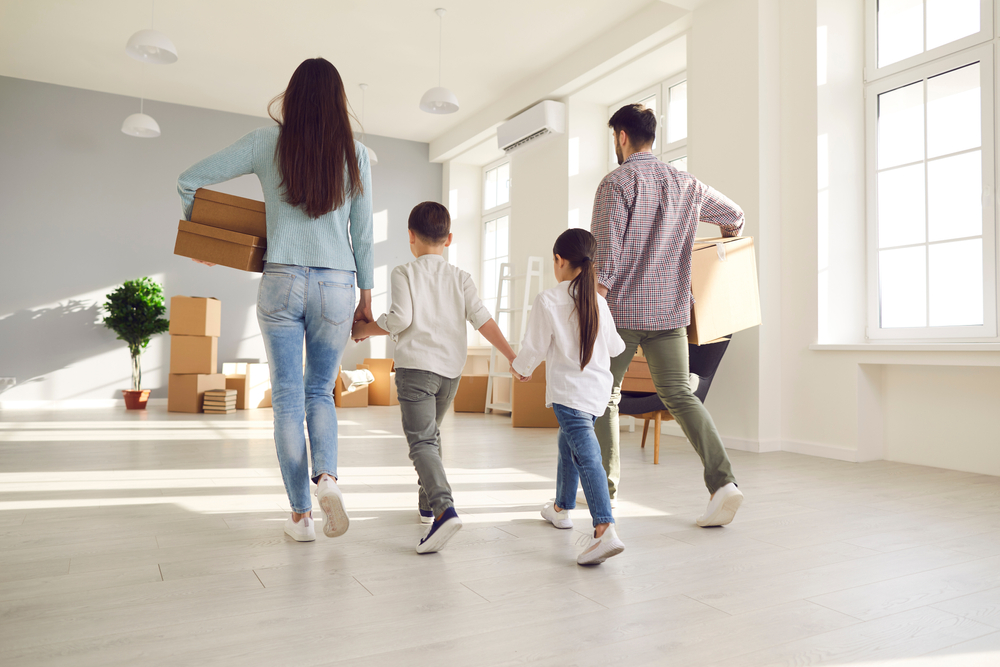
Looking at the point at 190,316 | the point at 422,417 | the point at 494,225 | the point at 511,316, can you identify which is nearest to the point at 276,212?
the point at 422,417

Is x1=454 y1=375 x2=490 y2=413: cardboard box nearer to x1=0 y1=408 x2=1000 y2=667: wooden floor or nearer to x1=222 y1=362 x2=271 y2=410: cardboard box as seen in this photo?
x1=222 y1=362 x2=271 y2=410: cardboard box

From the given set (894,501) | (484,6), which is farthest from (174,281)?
(894,501)

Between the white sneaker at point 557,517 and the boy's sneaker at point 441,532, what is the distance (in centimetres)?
43

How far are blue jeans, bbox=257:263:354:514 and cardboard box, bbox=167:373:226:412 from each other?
4579 mm

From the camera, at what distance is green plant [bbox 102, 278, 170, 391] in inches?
252

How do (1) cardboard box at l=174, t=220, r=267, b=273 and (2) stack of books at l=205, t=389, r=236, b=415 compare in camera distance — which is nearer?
(1) cardboard box at l=174, t=220, r=267, b=273

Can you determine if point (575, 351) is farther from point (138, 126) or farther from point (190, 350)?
point (190, 350)

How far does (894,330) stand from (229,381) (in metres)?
5.46

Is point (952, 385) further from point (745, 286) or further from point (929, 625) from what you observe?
point (929, 625)

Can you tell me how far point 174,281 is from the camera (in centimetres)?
710

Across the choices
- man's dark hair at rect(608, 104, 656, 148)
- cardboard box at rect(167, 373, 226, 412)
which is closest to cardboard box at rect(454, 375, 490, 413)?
cardboard box at rect(167, 373, 226, 412)

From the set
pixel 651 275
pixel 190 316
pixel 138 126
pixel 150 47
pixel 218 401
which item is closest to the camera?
pixel 651 275

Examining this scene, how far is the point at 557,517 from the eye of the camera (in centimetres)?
205

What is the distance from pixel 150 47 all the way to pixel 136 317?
120 inches
